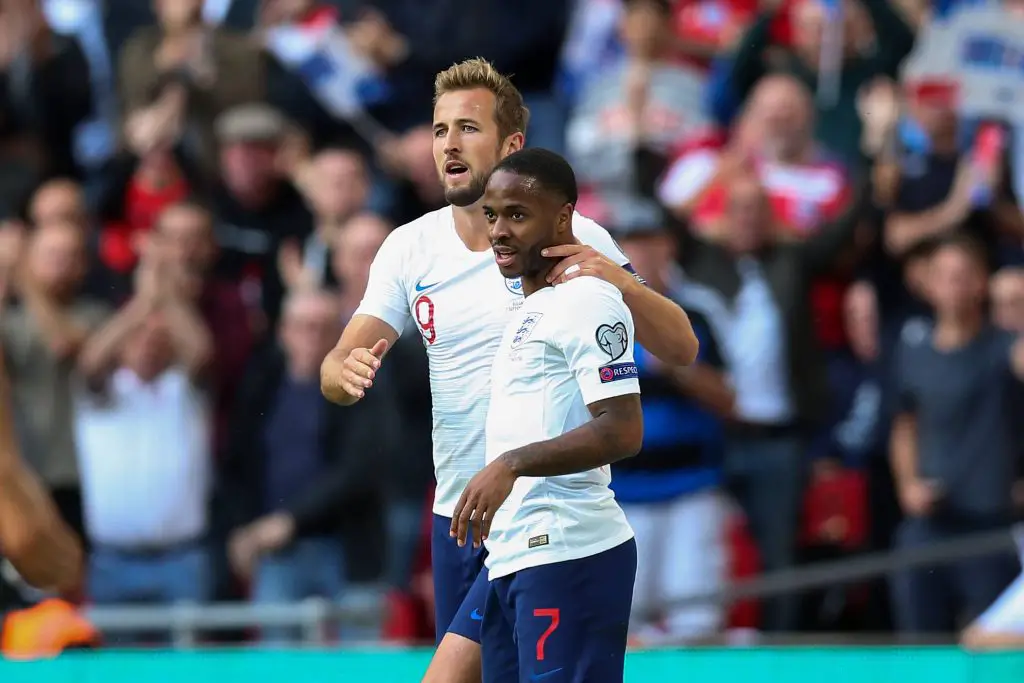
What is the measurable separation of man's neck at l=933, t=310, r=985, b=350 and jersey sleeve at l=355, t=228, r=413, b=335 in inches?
182

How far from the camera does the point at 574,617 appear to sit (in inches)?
163

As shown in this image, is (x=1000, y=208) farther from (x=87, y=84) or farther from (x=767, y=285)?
(x=87, y=84)

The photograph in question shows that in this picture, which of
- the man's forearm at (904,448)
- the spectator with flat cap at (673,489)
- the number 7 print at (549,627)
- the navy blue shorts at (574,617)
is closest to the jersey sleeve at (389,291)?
the navy blue shorts at (574,617)

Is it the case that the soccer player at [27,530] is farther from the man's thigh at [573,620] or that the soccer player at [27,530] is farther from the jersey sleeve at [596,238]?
the jersey sleeve at [596,238]

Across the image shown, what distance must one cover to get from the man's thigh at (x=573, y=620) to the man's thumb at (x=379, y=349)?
2.60 feet

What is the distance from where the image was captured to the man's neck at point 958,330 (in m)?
8.76

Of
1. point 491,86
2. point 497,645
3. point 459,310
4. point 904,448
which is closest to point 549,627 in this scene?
point 497,645

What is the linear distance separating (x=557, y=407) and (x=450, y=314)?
769 millimetres

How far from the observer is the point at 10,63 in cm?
1037

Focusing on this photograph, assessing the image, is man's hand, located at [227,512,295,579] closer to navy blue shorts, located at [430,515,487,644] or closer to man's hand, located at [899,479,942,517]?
man's hand, located at [899,479,942,517]

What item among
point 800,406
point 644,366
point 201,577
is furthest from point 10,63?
point 800,406

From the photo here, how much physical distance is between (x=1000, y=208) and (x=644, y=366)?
7.95 ft

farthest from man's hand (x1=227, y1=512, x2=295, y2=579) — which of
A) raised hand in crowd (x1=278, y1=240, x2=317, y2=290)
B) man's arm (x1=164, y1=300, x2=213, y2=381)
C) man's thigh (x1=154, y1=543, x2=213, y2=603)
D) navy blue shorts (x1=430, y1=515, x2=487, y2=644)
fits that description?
navy blue shorts (x1=430, y1=515, x2=487, y2=644)

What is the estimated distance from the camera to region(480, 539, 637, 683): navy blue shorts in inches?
162
